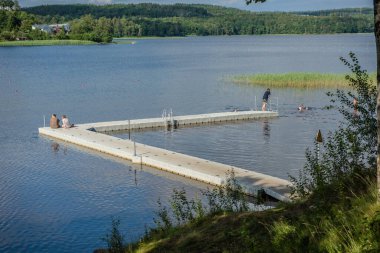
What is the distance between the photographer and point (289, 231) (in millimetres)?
7969

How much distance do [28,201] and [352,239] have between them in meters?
15.1

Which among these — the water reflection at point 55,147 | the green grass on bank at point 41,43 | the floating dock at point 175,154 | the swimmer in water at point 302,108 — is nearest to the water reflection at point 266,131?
the floating dock at point 175,154

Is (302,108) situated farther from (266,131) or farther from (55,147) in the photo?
(55,147)

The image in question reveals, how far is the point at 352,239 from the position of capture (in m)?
6.63

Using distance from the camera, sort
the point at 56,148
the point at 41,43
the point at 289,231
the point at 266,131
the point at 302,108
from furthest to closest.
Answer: the point at 41,43, the point at 302,108, the point at 266,131, the point at 56,148, the point at 289,231

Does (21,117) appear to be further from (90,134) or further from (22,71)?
(22,71)

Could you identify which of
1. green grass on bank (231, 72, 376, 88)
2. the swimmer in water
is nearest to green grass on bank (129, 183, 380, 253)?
the swimmer in water

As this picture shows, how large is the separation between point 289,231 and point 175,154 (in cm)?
1753

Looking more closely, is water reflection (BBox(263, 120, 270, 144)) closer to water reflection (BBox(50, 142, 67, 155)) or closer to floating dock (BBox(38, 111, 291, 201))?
floating dock (BBox(38, 111, 291, 201))

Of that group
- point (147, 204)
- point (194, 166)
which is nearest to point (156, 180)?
point (194, 166)

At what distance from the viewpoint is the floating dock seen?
1997 cm

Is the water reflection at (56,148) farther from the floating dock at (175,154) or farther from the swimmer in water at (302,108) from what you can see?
the swimmer in water at (302,108)

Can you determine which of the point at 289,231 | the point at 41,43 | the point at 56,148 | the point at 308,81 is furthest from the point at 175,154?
the point at 41,43

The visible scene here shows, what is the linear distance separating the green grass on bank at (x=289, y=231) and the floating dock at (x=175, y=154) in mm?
7554
